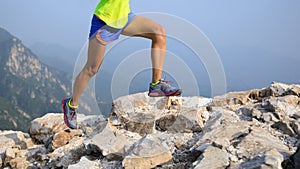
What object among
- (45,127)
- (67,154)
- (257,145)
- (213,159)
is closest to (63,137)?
(67,154)

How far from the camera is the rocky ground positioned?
4.91 meters

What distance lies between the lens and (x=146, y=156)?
5.48 metres

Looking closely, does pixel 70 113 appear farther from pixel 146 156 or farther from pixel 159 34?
pixel 159 34

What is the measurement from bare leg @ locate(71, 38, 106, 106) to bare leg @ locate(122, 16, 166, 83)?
72 cm

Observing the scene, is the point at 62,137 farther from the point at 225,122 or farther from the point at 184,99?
the point at 225,122

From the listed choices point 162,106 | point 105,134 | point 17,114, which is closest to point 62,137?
point 105,134

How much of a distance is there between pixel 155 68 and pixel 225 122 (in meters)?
2.04

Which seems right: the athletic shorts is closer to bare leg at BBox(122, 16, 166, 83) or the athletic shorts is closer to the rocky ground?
bare leg at BBox(122, 16, 166, 83)

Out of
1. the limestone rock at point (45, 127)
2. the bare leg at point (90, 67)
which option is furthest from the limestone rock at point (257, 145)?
the limestone rock at point (45, 127)

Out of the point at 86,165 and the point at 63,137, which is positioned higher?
the point at 86,165

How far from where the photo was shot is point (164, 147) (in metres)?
5.76

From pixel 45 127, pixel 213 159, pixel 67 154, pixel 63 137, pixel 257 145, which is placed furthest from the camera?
pixel 45 127

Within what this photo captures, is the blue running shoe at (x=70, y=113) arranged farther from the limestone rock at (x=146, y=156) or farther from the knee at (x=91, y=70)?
the limestone rock at (x=146, y=156)

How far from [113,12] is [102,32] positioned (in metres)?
0.45
